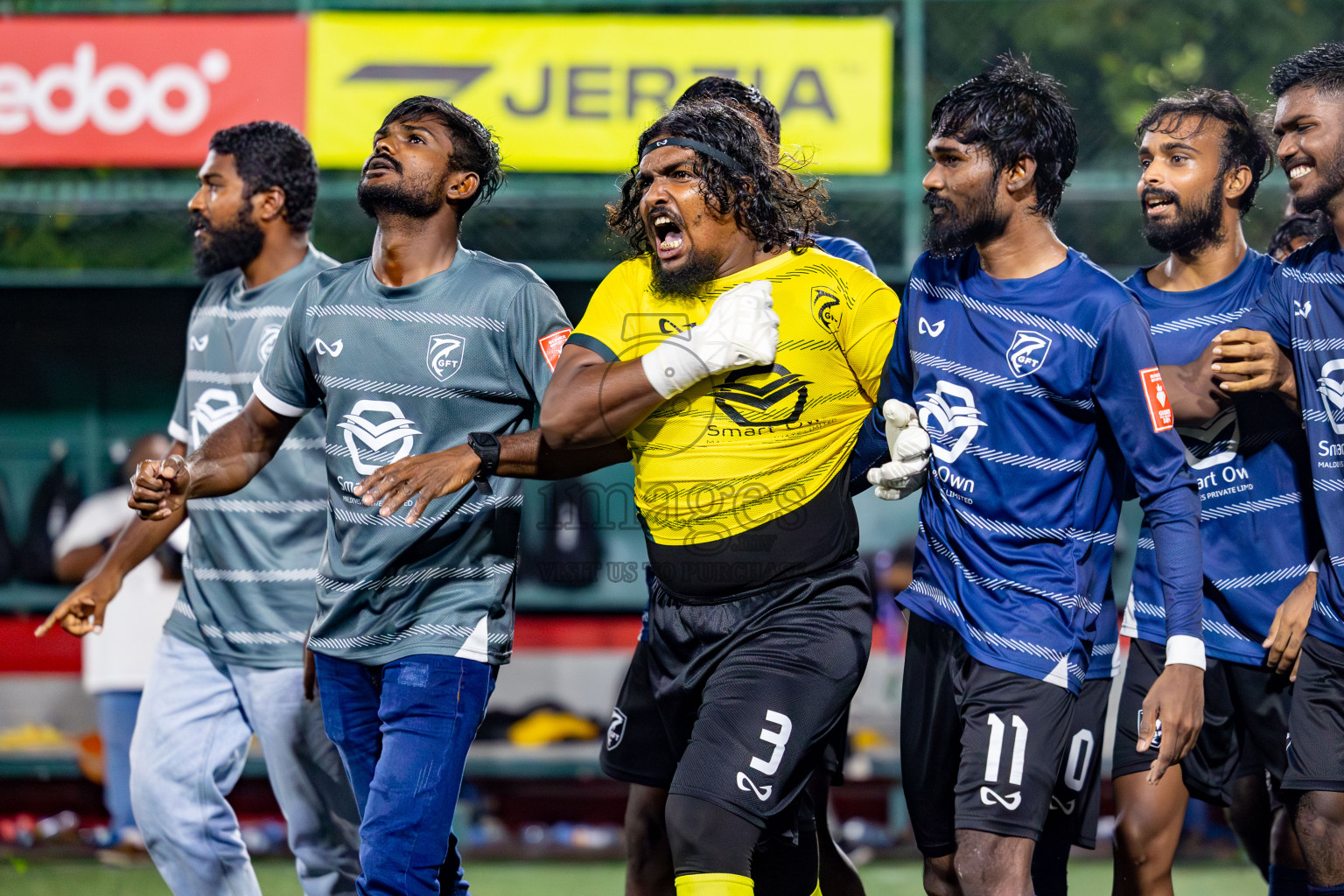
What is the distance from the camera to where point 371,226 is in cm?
786

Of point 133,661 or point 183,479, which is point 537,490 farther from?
point 183,479

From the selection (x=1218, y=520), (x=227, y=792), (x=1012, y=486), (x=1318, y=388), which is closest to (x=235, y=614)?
(x=227, y=792)

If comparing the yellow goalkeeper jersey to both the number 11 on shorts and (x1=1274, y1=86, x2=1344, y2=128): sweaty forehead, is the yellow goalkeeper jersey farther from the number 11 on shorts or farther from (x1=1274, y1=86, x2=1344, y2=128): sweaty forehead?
(x1=1274, y1=86, x2=1344, y2=128): sweaty forehead

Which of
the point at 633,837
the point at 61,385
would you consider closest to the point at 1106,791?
the point at 633,837

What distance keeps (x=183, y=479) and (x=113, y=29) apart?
482 centimetres

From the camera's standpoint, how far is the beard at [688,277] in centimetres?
358

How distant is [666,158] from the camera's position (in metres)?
3.60

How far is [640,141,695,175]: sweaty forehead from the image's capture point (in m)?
3.59

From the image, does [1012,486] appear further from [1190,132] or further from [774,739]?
[1190,132]

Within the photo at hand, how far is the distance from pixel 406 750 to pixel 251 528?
119 centimetres

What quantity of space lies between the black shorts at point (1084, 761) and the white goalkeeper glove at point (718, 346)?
1.22 m

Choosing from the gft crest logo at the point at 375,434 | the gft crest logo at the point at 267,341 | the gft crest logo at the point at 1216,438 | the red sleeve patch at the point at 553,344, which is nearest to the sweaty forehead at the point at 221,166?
the gft crest logo at the point at 267,341

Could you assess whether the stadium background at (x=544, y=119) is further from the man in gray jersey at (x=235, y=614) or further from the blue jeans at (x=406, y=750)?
the blue jeans at (x=406, y=750)

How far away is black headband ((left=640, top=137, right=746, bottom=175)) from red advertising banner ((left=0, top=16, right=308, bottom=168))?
4526 millimetres
